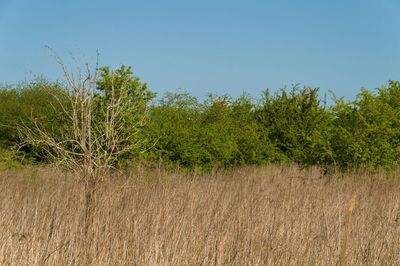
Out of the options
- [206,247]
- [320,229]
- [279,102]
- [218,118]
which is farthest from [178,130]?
[206,247]

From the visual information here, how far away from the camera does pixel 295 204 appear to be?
24.1 ft

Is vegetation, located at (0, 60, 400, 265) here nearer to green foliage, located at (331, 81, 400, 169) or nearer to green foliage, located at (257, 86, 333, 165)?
green foliage, located at (331, 81, 400, 169)

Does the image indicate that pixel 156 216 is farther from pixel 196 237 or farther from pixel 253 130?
pixel 253 130

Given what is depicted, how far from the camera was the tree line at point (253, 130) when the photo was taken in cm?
1539

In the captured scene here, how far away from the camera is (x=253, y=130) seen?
808 inches

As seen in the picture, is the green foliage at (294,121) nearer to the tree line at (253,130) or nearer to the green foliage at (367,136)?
the tree line at (253,130)

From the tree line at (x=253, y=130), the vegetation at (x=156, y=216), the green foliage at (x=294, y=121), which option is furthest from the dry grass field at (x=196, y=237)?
the green foliage at (x=294, y=121)

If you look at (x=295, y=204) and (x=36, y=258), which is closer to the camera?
(x=36, y=258)

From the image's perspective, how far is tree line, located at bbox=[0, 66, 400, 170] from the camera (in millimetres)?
15395

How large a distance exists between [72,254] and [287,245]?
5.97 feet

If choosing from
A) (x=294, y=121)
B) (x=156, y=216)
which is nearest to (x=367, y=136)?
(x=294, y=121)

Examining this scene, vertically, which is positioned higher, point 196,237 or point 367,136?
point 367,136

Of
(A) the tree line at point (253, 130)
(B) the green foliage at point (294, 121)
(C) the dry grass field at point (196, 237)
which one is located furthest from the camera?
(B) the green foliage at point (294, 121)

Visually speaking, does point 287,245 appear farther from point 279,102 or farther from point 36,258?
point 279,102
